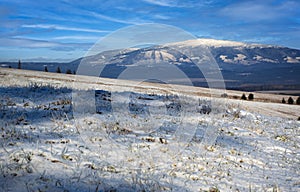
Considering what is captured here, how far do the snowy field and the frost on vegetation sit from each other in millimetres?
20

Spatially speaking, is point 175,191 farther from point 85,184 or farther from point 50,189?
point 50,189

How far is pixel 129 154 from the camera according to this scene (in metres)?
8.00

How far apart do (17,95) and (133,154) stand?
30.7ft

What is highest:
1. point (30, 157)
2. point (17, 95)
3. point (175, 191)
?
point (17, 95)

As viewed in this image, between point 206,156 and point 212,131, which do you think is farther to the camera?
point 212,131

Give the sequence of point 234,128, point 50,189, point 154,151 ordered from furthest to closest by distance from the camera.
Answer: point 234,128
point 154,151
point 50,189

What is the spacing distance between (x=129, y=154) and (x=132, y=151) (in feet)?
0.89

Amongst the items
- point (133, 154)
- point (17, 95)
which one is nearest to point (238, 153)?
point (133, 154)

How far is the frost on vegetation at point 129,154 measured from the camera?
20.2 feet

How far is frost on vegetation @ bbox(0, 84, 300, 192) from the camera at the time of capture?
242 inches

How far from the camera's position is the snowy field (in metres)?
6.19

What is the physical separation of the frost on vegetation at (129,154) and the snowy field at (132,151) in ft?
0.07

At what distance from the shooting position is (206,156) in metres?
8.74

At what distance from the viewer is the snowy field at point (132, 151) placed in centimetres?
619
